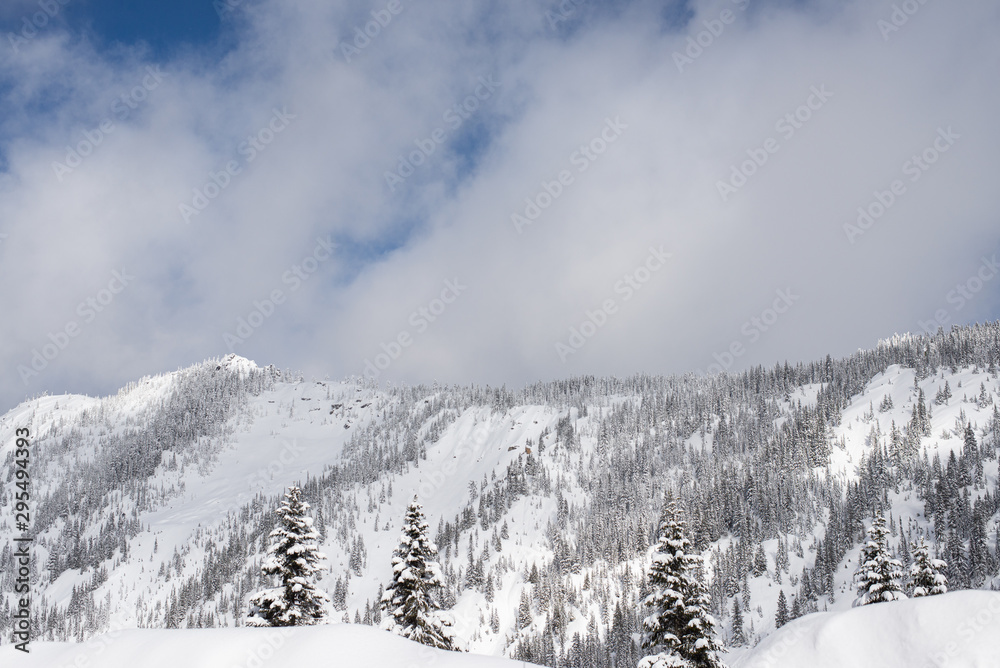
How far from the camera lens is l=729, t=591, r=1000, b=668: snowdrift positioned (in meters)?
7.61

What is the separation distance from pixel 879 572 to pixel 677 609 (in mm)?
18628

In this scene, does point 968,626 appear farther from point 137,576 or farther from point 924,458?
point 137,576

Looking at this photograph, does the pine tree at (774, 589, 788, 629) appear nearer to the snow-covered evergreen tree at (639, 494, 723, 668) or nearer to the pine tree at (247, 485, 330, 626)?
the snow-covered evergreen tree at (639, 494, 723, 668)

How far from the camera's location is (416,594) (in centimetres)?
2228

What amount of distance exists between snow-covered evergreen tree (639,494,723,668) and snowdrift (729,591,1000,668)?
11748mm

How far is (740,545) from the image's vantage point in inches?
4926

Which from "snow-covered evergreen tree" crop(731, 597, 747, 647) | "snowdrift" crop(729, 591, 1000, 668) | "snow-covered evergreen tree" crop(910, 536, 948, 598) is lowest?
"snow-covered evergreen tree" crop(731, 597, 747, 647)

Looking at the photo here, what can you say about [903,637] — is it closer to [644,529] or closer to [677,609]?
[677,609]

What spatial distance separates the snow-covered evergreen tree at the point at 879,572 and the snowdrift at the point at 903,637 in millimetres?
28252

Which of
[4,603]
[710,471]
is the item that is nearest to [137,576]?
[4,603]

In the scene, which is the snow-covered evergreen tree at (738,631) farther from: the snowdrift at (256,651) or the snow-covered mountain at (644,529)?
the snowdrift at (256,651)
